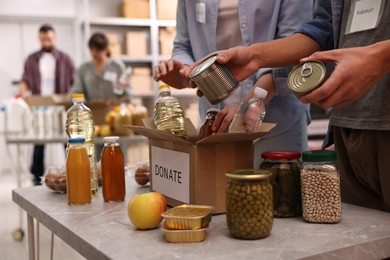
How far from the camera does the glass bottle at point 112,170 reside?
4.23 ft

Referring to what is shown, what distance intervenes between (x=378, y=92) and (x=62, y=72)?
16.9 ft

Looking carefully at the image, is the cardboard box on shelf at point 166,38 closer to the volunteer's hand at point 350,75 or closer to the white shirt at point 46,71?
the white shirt at point 46,71

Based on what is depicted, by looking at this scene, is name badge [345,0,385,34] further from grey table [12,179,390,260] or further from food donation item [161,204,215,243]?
food donation item [161,204,215,243]

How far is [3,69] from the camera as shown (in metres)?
6.66

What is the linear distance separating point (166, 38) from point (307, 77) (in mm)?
5568

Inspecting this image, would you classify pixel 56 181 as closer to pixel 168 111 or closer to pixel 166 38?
pixel 168 111

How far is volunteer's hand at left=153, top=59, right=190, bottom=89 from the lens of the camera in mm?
1417

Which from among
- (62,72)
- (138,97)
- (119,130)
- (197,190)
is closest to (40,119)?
(119,130)

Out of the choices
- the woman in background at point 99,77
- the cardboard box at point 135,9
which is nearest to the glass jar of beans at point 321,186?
the woman in background at point 99,77

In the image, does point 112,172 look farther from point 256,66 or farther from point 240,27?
point 240,27

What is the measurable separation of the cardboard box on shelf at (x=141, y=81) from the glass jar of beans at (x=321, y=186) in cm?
529

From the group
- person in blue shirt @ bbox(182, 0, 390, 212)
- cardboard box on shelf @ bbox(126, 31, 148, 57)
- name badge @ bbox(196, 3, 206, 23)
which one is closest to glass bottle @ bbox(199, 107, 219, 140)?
person in blue shirt @ bbox(182, 0, 390, 212)

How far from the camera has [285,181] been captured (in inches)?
41.9

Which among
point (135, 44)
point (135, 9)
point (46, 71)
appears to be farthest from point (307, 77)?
point (135, 9)
